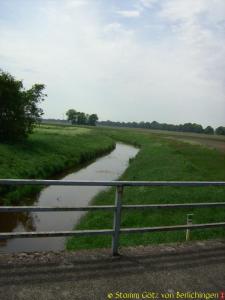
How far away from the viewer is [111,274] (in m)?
5.41

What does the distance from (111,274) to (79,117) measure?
184129 millimetres

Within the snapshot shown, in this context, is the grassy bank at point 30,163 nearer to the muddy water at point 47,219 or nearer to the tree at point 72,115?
the muddy water at point 47,219

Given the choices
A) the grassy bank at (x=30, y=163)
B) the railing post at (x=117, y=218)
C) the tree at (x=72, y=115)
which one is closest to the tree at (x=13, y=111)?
the grassy bank at (x=30, y=163)

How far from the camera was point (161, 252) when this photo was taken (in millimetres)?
6453

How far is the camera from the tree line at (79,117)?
18562 cm

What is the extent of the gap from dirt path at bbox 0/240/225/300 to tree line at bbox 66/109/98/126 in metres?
181

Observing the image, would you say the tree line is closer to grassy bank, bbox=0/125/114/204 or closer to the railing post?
grassy bank, bbox=0/125/114/204

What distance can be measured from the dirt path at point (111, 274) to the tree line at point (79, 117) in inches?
7135

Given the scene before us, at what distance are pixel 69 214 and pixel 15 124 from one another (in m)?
24.5

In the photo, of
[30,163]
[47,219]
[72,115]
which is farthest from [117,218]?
[72,115]

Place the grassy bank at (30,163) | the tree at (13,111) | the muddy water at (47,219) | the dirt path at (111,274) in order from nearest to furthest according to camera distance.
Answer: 1. the dirt path at (111,274)
2. the muddy water at (47,219)
3. the grassy bank at (30,163)
4. the tree at (13,111)

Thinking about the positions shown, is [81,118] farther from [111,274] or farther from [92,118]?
[111,274]

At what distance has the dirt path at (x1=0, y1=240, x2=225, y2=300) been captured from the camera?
4816 millimetres

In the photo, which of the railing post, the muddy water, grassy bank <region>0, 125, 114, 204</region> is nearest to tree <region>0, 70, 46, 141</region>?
grassy bank <region>0, 125, 114, 204</region>
